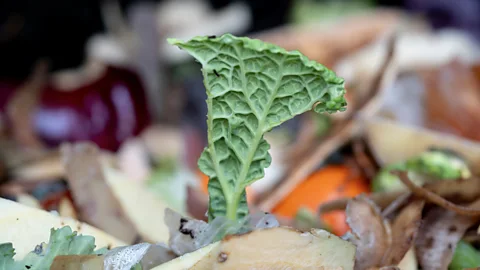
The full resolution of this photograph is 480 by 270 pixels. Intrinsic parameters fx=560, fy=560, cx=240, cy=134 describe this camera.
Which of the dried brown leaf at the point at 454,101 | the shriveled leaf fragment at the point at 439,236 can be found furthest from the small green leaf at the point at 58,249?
the dried brown leaf at the point at 454,101

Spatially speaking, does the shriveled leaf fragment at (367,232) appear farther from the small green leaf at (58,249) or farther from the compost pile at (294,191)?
the small green leaf at (58,249)

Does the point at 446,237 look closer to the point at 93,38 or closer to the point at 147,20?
the point at 147,20

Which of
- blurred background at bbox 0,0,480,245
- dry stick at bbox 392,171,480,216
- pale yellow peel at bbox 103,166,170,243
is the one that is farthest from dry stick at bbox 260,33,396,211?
dry stick at bbox 392,171,480,216

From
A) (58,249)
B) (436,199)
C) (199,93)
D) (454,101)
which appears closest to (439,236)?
(436,199)

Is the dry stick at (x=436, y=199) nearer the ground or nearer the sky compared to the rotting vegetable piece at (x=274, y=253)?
nearer the ground

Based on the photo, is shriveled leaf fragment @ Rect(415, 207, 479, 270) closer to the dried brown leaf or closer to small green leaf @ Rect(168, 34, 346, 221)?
small green leaf @ Rect(168, 34, 346, 221)

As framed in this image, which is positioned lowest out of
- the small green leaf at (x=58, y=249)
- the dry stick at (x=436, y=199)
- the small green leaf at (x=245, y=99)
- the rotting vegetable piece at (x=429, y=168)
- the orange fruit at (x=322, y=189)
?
the orange fruit at (x=322, y=189)
